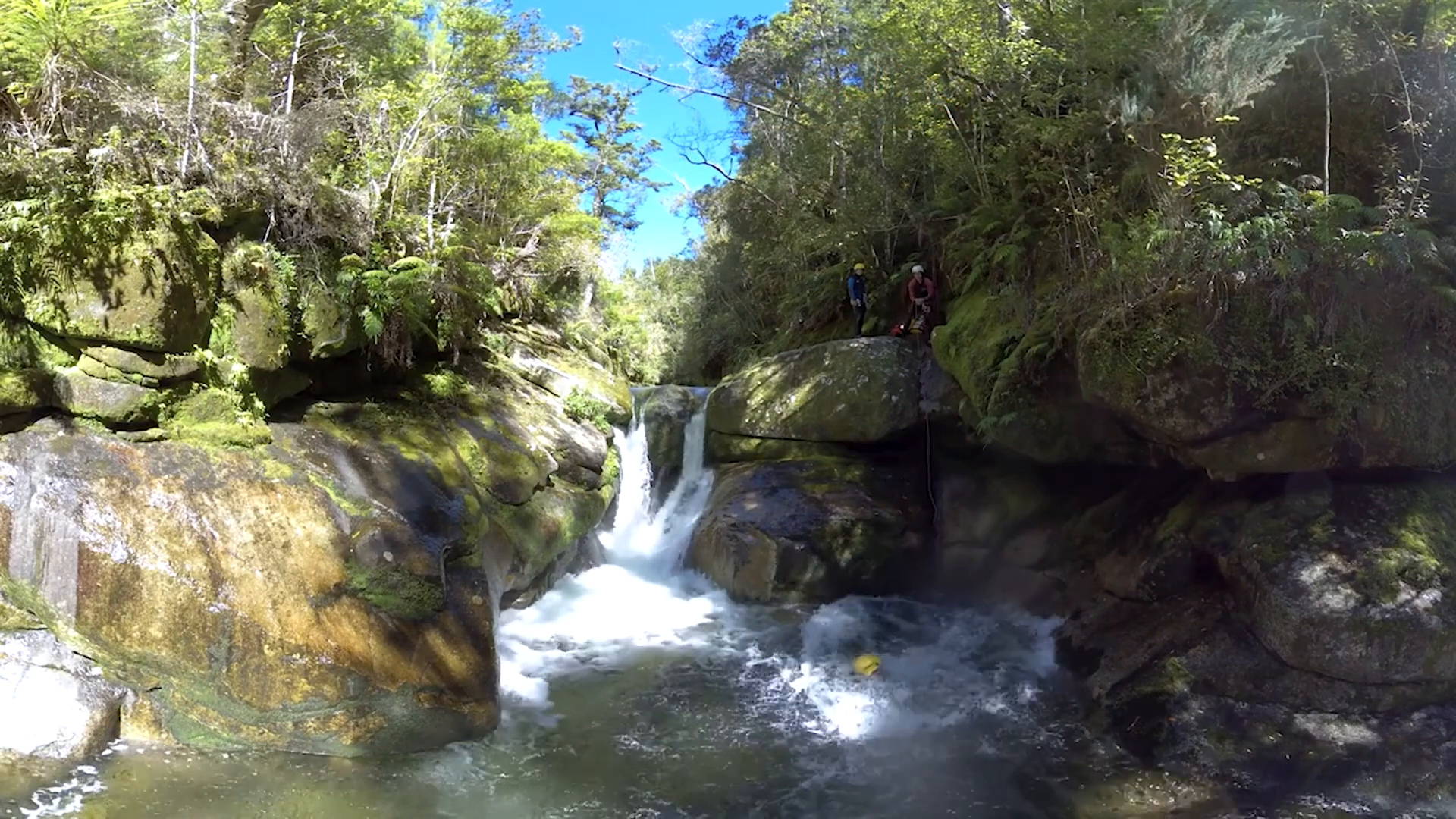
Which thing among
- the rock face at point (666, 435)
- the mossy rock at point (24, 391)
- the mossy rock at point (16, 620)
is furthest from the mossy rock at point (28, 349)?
the rock face at point (666, 435)

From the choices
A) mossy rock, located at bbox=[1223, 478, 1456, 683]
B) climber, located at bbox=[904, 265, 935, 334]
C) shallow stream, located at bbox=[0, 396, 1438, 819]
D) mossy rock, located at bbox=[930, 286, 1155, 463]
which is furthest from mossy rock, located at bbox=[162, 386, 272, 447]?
climber, located at bbox=[904, 265, 935, 334]

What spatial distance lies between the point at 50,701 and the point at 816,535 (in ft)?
23.2

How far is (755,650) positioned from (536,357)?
6800 mm

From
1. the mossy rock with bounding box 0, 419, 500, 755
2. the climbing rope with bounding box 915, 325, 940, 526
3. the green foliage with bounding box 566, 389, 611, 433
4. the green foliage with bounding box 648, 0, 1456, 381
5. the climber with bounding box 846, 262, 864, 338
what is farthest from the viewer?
the climber with bounding box 846, 262, 864, 338

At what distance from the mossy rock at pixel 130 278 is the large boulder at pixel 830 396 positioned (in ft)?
22.7

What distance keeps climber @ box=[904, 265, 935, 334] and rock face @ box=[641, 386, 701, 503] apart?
390cm

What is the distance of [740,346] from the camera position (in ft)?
67.3

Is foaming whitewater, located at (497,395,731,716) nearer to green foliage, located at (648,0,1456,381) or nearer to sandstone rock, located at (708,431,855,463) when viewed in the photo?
sandstone rock, located at (708,431,855,463)

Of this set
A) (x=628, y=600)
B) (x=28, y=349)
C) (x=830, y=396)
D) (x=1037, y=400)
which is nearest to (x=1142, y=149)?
(x=1037, y=400)

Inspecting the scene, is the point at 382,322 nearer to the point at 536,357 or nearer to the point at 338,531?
the point at 338,531

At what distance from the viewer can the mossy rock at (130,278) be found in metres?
5.99

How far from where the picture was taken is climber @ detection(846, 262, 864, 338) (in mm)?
13961

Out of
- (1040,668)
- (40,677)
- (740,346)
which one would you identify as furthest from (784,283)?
(40,677)

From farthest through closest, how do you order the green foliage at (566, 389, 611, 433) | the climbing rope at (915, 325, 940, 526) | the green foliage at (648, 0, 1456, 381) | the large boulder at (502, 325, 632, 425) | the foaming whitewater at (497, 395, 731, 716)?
the large boulder at (502, 325, 632, 425)
the green foliage at (566, 389, 611, 433)
the climbing rope at (915, 325, 940, 526)
the foaming whitewater at (497, 395, 731, 716)
the green foliage at (648, 0, 1456, 381)
